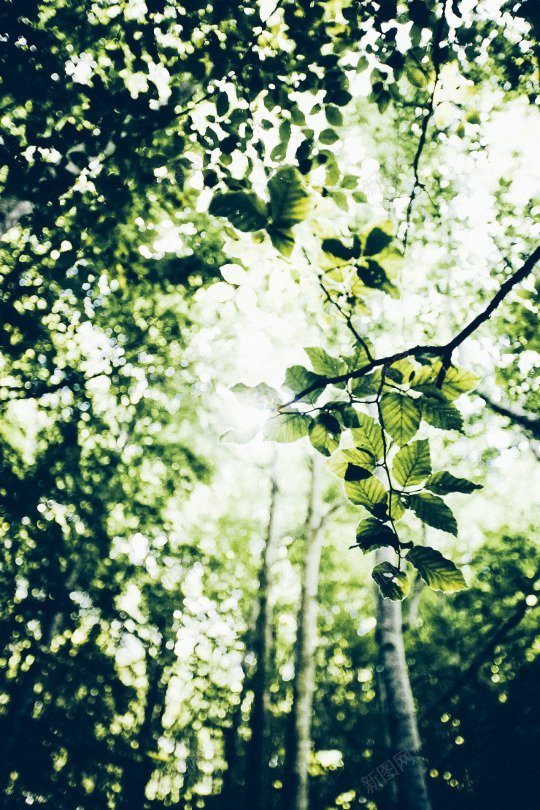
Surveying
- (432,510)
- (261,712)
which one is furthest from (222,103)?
(261,712)

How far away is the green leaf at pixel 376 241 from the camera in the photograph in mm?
964

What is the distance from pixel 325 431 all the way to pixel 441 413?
32 cm

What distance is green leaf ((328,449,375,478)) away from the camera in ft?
3.69

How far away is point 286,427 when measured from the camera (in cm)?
112

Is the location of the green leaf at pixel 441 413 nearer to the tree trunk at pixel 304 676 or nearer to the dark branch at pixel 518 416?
the dark branch at pixel 518 416

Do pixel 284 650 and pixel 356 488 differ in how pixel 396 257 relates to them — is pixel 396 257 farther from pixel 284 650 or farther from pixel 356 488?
pixel 284 650

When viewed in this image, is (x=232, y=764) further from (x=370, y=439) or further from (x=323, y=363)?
(x=323, y=363)

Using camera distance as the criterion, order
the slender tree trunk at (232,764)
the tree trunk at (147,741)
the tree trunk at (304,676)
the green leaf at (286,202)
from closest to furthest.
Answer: the green leaf at (286,202) < the tree trunk at (304,676) < the tree trunk at (147,741) < the slender tree trunk at (232,764)

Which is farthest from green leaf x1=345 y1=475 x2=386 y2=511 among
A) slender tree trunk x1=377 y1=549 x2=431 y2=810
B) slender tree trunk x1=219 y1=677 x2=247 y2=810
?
slender tree trunk x1=219 y1=677 x2=247 y2=810

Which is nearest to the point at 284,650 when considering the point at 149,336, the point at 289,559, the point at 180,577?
the point at 289,559

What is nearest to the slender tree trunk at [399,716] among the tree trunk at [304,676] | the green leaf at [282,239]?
the tree trunk at [304,676]

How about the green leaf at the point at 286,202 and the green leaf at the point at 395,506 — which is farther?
the green leaf at the point at 395,506

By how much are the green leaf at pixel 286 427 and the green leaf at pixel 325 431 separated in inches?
1.7

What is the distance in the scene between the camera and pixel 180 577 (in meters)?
12.3
